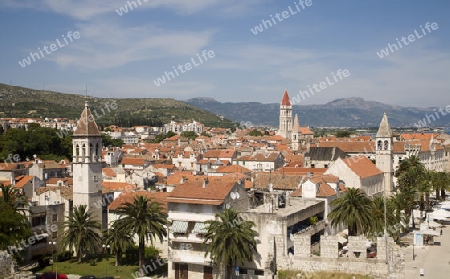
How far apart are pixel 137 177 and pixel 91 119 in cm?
1838

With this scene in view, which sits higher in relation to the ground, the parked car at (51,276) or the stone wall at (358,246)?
the stone wall at (358,246)

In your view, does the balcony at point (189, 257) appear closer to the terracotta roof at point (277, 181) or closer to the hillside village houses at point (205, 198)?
the hillside village houses at point (205, 198)

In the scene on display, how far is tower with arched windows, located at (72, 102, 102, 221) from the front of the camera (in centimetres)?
4631

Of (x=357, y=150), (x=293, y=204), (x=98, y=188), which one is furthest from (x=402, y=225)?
(x=357, y=150)

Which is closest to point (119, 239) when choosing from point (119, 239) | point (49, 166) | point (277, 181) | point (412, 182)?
point (119, 239)

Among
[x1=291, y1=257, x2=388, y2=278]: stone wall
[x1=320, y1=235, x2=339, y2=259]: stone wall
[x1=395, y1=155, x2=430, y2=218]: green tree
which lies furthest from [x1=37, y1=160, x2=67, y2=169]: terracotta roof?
[x1=320, y1=235, x2=339, y2=259]: stone wall

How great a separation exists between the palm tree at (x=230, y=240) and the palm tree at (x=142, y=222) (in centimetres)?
567

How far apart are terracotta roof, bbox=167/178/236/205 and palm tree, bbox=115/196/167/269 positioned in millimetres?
2373

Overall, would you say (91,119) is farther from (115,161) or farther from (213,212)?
(115,161)

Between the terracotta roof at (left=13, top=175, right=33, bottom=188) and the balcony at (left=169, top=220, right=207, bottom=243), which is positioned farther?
the terracotta roof at (left=13, top=175, right=33, bottom=188)

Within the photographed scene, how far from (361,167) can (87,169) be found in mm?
34962

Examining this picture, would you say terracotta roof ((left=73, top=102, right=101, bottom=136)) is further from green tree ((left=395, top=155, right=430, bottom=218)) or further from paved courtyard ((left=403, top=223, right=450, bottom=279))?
green tree ((left=395, top=155, right=430, bottom=218))

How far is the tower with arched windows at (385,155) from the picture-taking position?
229ft

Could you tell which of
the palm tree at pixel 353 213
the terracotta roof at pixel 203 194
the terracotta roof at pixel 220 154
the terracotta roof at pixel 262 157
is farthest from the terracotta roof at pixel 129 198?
the terracotta roof at pixel 220 154
